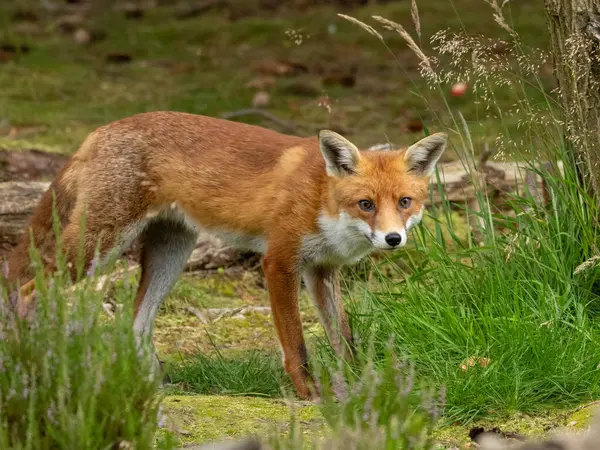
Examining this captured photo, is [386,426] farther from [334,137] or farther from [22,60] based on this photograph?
[22,60]

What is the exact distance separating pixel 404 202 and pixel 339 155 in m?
0.41


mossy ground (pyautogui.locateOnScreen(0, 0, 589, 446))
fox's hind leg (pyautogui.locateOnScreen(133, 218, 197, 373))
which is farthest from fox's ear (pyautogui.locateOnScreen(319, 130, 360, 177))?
mossy ground (pyautogui.locateOnScreen(0, 0, 589, 446))

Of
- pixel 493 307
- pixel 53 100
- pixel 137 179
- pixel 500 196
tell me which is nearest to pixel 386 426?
pixel 493 307

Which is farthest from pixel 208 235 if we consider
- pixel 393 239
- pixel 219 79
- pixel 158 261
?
pixel 219 79

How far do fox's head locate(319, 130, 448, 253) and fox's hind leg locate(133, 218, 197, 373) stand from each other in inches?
40.4

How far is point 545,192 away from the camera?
5.88 meters

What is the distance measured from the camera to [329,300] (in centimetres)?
550

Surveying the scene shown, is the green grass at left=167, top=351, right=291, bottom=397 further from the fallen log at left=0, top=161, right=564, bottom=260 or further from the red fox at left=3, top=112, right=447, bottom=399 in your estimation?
the fallen log at left=0, top=161, right=564, bottom=260

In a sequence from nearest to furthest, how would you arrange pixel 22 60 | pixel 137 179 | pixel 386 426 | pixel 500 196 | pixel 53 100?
pixel 386 426, pixel 137 179, pixel 500 196, pixel 53 100, pixel 22 60

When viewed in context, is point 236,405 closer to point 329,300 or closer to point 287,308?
point 287,308

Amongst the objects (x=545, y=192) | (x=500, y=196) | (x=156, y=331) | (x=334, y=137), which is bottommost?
(x=156, y=331)

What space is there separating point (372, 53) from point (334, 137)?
8056mm

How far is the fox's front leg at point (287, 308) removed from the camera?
5.30 meters

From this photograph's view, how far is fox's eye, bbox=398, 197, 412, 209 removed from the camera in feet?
17.1
